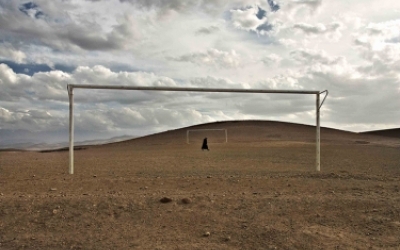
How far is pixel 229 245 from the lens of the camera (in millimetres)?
6441

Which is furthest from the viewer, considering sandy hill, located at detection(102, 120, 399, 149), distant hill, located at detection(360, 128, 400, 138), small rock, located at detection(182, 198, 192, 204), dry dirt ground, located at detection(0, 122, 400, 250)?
distant hill, located at detection(360, 128, 400, 138)

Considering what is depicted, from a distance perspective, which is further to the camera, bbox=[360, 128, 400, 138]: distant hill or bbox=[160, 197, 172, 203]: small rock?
bbox=[360, 128, 400, 138]: distant hill

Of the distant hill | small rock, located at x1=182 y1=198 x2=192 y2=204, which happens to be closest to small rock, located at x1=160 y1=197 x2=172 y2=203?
small rock, located at x1=182 y1=198 x2=192 y2=204

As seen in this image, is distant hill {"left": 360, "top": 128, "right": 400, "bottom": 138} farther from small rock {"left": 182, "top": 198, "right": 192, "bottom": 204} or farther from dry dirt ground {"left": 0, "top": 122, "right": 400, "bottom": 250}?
small rock {"left": 182, "top": 198, "right": 192, "bottom": 204}

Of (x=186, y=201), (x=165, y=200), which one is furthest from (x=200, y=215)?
(x=165, y=200)

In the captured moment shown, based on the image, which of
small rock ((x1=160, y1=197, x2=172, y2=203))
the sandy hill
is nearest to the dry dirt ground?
small rock ((x1=160, y1=197, x2=172, y2=203))

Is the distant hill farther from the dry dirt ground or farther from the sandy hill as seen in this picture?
the dry dirt ground

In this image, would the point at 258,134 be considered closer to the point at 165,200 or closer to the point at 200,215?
the point at 165,200

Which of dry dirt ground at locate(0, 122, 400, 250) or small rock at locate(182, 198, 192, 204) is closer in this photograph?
dry dirt ground at locate(0, 122, 400, 250)

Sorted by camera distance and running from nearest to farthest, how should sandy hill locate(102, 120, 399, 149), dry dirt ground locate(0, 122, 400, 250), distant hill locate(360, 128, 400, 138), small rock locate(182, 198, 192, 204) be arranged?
1. dry dirt ground locate(0, 122, 400, 250)
2. small rock locate(182, 198, 192, 204)
3. sandy hill locate(102, 120, 399, 149)
4. distant hill locate(360, 128, 400, 138)

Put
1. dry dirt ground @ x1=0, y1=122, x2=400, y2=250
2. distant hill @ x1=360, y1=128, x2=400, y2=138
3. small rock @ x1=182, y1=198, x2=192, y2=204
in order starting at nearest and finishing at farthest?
dry dirt ground @ x1=0, y1=122, x2=400, y2=250 → small rock @ x1=182, y1=198, x2=192, y2=204 → distant hill @ x1=360, y1=128, x2=400, y2=138

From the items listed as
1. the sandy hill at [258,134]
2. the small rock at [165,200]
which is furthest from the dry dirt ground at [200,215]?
the sandy hill at [258,134]

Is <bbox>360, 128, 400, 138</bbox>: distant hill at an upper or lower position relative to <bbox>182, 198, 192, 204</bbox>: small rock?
upper

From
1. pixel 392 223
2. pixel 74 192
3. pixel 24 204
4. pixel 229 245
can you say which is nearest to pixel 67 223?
pixel 24 204
